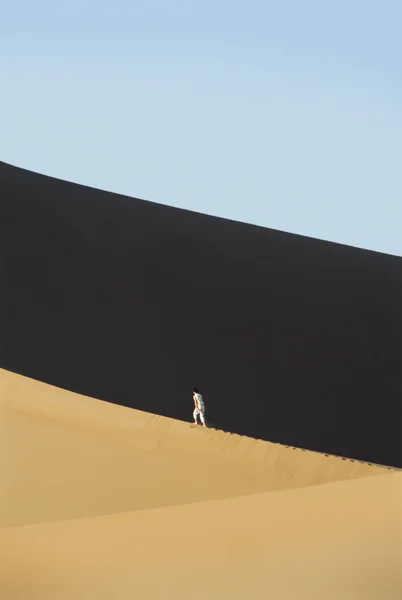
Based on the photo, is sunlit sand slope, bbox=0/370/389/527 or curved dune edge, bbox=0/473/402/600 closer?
curved dune edge, bbox=0/473/402/600

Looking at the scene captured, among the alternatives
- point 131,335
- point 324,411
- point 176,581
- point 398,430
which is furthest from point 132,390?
point 176,581

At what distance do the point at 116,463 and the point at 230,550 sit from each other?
9.66 ft

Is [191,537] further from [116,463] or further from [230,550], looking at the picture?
[116,463]

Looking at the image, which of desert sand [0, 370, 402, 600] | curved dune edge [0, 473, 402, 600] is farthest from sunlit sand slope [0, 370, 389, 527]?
curved dune edge [0, 473, 402, 600]

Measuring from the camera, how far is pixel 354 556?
7.05m

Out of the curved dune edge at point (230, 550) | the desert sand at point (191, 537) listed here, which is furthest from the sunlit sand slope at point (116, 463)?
the curved dune edge at point (230, 550)

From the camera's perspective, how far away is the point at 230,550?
292 inches

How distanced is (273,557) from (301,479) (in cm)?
312

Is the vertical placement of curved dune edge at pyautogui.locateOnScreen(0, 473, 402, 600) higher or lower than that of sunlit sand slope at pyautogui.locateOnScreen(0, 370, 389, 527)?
lower

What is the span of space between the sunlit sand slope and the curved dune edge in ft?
4.61

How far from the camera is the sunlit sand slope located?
31.3 feet

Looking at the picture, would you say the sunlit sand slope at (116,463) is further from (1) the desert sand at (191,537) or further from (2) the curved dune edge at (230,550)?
(2) the curved dune edge at (230,550)

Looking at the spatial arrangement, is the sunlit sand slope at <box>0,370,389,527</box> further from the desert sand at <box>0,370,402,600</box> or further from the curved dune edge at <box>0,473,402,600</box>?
the curved dune edge at <box>0,473,402,600</box>

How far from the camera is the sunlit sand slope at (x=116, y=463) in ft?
31.3
